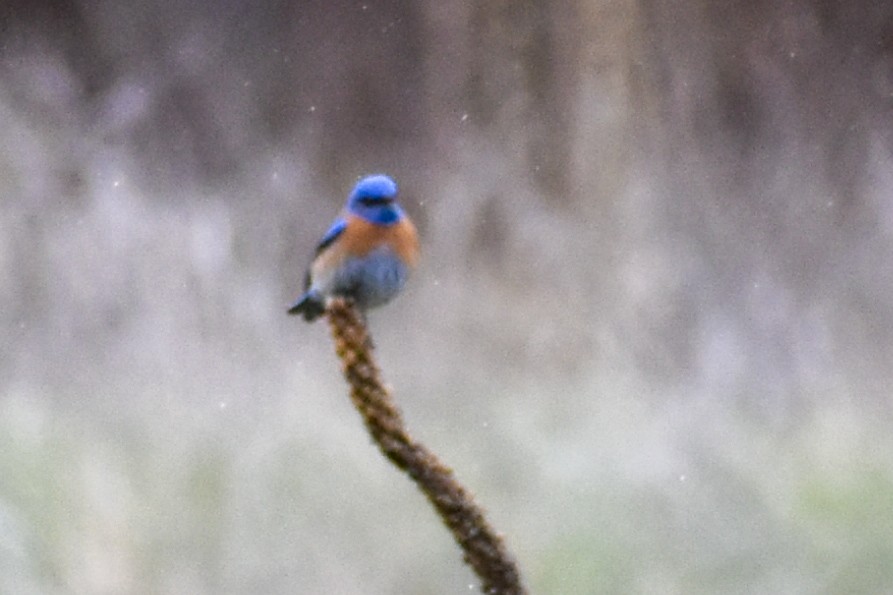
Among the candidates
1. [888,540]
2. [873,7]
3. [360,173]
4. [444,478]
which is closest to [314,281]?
[444,478]

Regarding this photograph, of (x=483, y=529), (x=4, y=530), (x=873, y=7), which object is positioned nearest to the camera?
(x=483, y=529)

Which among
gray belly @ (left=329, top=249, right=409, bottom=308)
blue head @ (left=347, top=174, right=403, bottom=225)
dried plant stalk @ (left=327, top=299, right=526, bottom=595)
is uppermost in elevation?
blue head @ (left=347, top=174, right=403, bottom=225)

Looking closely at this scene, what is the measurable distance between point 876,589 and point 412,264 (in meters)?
4.76

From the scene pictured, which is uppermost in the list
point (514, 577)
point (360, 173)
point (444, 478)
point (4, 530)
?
point (360, 173)

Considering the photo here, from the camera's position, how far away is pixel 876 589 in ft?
23.7

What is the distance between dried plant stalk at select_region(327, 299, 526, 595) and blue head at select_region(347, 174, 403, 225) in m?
1.21

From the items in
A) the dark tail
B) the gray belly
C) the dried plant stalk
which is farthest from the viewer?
the dark tail

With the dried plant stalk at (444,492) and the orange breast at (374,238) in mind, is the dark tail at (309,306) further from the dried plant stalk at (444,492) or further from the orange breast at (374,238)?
the dried plant stalk at (444,492)

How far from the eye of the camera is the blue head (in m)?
3.72

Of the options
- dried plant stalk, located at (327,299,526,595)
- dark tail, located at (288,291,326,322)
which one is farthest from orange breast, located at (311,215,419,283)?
dried plant stalk, located at (327,299,526,595)

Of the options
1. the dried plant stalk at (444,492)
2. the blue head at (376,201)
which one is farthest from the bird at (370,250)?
the dried plant stalk at (444,492)

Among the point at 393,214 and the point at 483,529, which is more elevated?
the point at 393,214

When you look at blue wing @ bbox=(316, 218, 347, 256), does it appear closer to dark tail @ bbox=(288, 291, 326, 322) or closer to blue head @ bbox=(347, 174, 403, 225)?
blue head @ bbox=(347, 174, 403, 225)

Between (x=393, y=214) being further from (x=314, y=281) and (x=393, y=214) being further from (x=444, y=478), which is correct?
(x=444, y=478)
